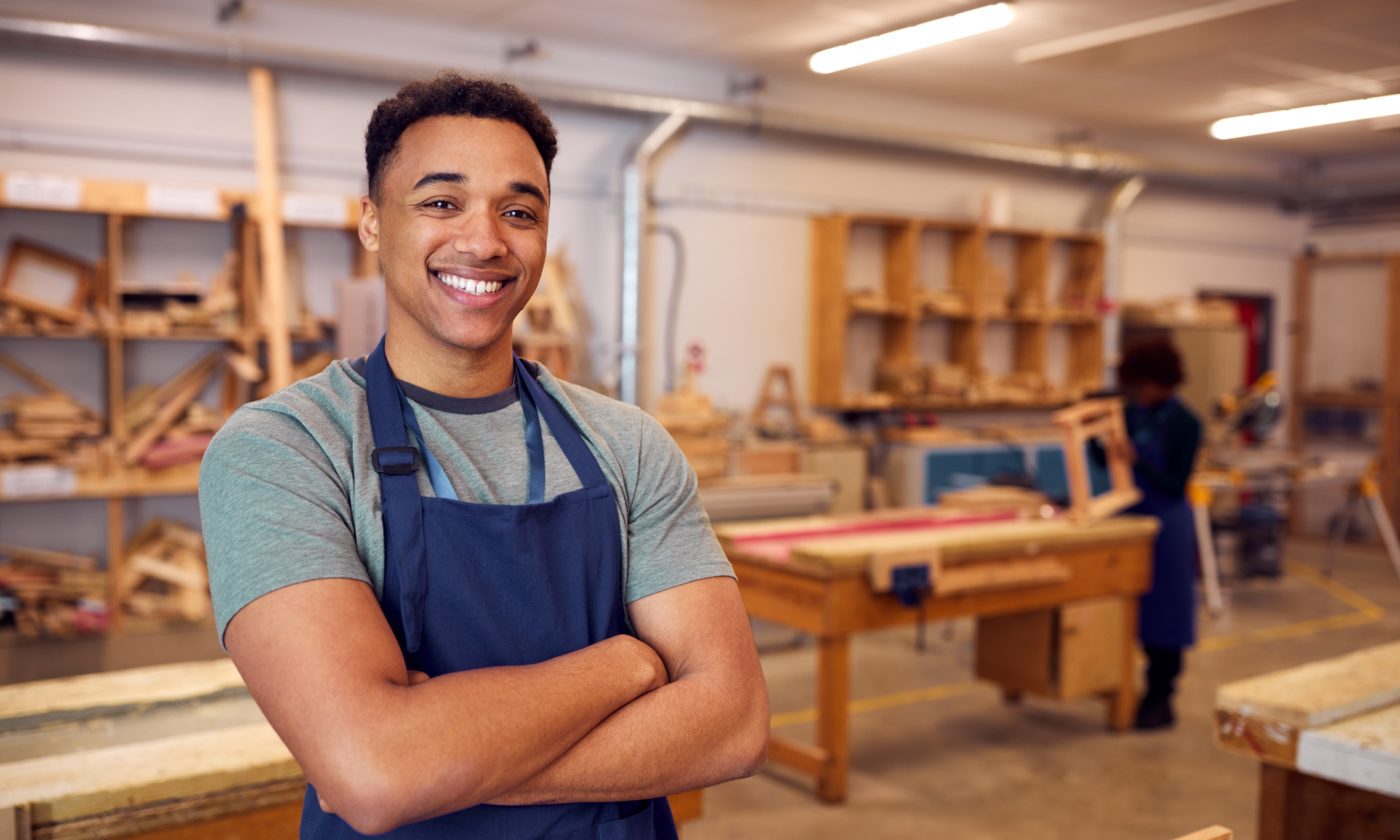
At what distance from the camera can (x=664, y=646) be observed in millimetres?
1329

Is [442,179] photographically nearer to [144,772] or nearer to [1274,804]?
[144,772]

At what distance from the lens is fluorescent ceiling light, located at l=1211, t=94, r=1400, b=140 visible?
279 inches

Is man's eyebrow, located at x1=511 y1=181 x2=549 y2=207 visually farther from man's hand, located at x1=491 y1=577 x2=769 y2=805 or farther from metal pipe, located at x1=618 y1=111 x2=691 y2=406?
metal pipe, located at x1=618 y1=111 x2=691 y2=406

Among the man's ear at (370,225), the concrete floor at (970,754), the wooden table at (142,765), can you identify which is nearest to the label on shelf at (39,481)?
the concrete floor at (970,754)

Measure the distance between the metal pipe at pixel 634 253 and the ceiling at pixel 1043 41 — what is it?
0.61m

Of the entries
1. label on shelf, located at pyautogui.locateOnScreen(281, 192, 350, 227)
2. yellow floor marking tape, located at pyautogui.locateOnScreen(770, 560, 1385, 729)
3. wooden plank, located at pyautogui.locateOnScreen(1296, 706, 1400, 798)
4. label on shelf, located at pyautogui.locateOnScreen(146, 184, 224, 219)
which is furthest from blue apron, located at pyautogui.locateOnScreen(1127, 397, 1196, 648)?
label on shelf, located at pyautogui.locateOnScreen(146, 184, 224, 219)

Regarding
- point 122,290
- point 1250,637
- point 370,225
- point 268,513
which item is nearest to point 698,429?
point 122,290

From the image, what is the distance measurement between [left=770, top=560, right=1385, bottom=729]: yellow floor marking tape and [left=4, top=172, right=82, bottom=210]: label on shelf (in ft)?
11.9

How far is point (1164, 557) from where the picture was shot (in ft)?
15.1

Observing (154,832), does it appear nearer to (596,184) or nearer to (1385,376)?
(596,184)

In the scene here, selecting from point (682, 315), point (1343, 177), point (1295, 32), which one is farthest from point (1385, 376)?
point (682, 315)

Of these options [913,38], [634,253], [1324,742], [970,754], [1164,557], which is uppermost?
[913,38]

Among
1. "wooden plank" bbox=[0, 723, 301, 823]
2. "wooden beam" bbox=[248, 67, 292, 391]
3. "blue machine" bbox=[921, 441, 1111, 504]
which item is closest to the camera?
"wooden plank" bbox=[0, 723, 301, 823]

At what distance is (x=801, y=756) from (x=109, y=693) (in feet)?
8.07
